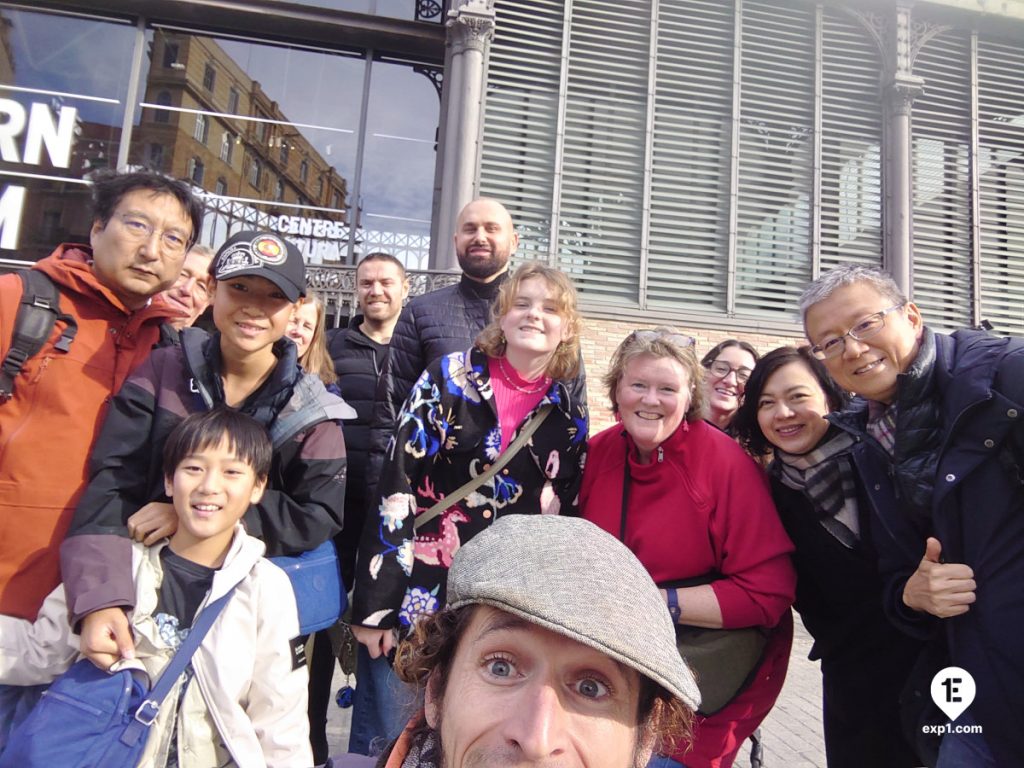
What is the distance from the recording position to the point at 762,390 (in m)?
2.80

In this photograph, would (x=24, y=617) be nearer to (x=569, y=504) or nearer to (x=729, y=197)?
(x=569, y=504)

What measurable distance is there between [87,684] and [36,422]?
89 cm

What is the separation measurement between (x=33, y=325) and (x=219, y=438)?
29.8 inches

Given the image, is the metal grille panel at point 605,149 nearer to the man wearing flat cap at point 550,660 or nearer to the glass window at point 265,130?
the glass window at point 265,130

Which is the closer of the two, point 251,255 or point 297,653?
point 297,653

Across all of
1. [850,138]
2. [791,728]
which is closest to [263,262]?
[791,728]

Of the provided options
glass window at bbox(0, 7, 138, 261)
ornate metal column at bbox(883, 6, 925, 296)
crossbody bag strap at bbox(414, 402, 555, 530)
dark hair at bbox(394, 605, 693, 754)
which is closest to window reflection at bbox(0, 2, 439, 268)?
glass window at bbox(0, 7, 138, 261)

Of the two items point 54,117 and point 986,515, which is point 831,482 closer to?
point 986,515

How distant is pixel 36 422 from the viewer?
2.24 metres

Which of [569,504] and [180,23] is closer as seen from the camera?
[569,504]

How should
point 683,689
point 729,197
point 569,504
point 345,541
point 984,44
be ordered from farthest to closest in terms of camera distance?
1. point 984,44
2. point 729,197
3. point 345,541
4. point 569,504
5. point 683,689

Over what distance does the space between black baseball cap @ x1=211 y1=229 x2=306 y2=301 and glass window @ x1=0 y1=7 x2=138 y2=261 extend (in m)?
10.1

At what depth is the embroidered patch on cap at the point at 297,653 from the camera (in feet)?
7.18

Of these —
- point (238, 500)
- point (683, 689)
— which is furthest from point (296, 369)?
point (683, 689)
